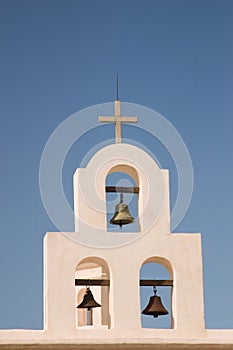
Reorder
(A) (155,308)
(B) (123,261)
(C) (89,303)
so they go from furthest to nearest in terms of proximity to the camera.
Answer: (C) (89,303)
(A) (155,308)
(B) (123,261)

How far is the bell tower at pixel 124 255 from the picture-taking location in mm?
18312

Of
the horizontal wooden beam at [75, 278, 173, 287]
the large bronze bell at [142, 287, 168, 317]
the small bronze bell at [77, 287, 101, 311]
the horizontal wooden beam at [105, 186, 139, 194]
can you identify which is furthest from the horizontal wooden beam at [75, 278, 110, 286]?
the horizontal wooden beam at [105, 186, 139, 194]

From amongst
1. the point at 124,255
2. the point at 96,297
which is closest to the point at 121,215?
the point at 124,255

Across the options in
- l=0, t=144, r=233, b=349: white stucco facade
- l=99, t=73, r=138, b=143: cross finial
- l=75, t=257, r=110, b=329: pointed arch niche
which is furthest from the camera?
l=75, t=257, r=110, b=329: pointed arch niche

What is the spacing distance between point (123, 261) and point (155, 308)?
1.03 meters

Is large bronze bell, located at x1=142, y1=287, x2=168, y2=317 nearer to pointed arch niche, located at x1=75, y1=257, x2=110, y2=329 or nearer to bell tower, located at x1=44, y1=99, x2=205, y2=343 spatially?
bell tower, located at x1=44, y1=99, x2=205, y2=343

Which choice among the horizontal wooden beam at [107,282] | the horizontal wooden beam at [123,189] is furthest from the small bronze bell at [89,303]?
the horizontal wooden beam at [123,189]

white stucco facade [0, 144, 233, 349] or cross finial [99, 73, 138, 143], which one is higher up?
cross finial [99, 73, 138, 143]

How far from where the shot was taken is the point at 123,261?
61.3ft

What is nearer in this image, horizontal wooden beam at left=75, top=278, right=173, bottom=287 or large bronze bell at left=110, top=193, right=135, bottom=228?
horizontal wooden beam at left=75, top=278, right=173, bottom=287

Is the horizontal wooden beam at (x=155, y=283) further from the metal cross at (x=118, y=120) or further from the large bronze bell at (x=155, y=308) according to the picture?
the metal cross at (x=118, y=120)

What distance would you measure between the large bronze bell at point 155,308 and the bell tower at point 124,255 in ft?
0.05

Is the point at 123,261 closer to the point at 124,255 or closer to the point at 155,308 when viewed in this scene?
the point at 124,255

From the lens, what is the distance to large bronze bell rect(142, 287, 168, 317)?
19.2 metres
